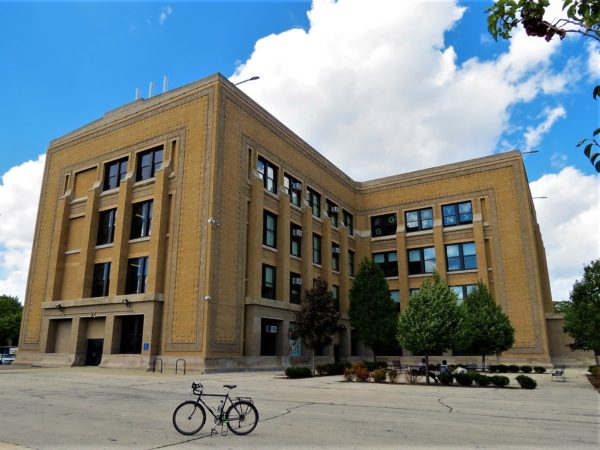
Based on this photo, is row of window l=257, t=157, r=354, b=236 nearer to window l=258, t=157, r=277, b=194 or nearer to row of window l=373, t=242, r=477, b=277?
window l=258, t=157, r=277, b=194

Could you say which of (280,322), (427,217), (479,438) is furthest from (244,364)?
(427,217)

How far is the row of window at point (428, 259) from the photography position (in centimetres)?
→ 4350

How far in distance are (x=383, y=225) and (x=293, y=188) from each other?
1398 centimetres

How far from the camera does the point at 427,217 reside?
1852 inches

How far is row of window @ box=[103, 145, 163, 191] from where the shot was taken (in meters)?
34.3

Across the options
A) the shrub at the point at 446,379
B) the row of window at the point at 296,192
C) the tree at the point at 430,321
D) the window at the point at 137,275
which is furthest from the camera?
the row of window at the point at 296,192

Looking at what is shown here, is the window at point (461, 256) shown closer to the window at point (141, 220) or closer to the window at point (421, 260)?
the window at point (421, 260)

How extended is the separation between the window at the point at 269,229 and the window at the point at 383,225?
642 inches

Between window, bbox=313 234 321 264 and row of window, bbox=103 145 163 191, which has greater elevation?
row of window, bbox=103 145 163 191

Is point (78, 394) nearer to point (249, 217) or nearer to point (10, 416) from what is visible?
point (10, 416)

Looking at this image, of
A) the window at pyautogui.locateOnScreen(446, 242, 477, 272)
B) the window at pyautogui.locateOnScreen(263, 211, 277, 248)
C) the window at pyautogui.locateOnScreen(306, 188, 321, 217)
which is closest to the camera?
the window at pyautogui.locateOnScreen(263, 211, 277, 248)

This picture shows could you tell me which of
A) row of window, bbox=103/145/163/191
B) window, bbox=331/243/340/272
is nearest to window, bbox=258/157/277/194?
row of window, bbox=103/145/163/191

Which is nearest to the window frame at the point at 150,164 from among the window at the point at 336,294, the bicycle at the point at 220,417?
the window at the point at 336,294

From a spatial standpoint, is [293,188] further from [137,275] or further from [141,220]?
[137,275]
